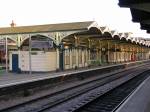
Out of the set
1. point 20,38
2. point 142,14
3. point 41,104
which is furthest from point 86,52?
point 41,104

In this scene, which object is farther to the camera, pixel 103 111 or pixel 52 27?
pixel 52 27

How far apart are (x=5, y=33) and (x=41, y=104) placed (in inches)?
1252

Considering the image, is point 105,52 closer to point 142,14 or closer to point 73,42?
point 73,42

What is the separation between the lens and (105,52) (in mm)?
67312

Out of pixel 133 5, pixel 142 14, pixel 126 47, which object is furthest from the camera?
pixel 126 47

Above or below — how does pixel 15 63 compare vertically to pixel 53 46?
below

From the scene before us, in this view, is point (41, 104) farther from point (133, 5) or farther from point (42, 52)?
point (42, 52)

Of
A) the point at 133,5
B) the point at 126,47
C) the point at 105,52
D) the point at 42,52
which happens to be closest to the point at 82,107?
the point at 133,5

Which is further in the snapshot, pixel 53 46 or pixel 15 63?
pixel 53 46

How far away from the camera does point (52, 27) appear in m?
46.6

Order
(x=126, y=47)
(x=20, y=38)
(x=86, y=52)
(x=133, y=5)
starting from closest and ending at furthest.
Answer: (x=133, y=5), (x=20, y=38), (x=86, y=52), (x=126, y=47)

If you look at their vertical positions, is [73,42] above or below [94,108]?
above

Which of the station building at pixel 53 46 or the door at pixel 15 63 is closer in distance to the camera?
the station building at pixel 53 46

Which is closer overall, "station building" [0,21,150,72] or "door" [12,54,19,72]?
"station building" [0,21,150,72]
